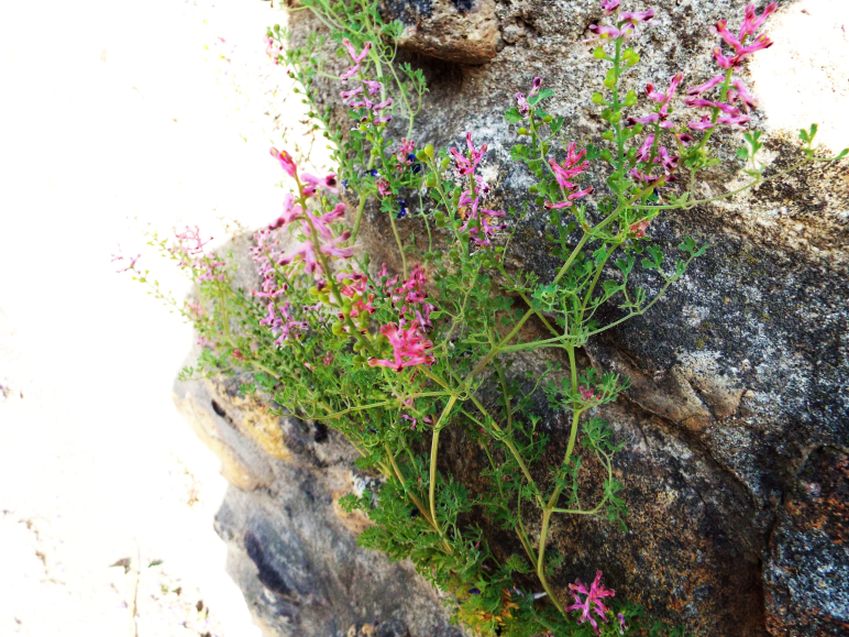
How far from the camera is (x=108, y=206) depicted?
405 cm

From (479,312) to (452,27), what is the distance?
104cm

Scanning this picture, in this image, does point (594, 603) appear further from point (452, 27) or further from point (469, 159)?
point (452, 27)

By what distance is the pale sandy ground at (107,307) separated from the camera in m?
3.63

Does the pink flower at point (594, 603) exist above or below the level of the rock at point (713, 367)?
below

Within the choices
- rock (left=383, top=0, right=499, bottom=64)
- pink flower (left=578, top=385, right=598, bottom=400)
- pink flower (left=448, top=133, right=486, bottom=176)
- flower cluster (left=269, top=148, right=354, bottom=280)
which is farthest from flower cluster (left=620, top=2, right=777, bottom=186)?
rock (left=383, top=0, right=499, bottom=64)

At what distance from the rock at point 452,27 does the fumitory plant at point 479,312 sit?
0.43ft

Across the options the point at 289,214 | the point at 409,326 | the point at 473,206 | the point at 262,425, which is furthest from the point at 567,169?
the point at 262,425

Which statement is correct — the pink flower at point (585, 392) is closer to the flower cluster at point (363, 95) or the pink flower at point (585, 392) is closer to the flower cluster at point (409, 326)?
the flower cluster at point (409, 326)

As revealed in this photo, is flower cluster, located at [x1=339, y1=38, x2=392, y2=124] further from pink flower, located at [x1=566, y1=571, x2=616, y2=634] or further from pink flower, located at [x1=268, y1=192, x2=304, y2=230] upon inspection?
pink flower, located at [x1=566, y1=571, x2=616, y2=634]

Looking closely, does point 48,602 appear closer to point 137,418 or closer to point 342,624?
point 137,418

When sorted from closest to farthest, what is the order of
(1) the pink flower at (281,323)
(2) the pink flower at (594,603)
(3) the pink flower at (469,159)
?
(3) the pink flower at (469,159) → (2) the pink flower at (594,603) → (1) the pink flower at (281,323)

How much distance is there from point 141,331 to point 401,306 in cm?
287

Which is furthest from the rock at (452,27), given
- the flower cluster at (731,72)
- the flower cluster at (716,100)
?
the flower cluster at (731,72)

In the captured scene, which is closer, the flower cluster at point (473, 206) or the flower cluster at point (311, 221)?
the flower cluster at point (311, 221)
